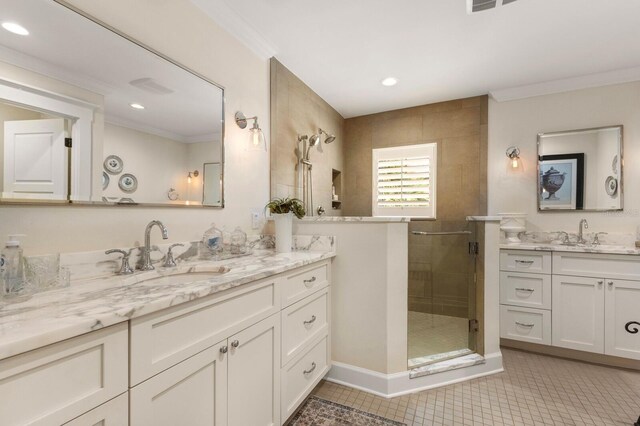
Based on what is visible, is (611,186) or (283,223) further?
(611,186)

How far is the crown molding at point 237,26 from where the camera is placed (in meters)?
1.74

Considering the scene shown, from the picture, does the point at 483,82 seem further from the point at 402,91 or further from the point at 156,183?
A: the point at 156,183

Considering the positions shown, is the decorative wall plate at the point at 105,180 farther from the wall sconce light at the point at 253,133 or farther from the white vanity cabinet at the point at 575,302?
the white vanity cabinet at the point at 575,302

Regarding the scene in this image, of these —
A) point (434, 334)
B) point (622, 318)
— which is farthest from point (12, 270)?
point (622, 318)

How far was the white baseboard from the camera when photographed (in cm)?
191

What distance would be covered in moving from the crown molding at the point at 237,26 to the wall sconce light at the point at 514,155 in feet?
8.34

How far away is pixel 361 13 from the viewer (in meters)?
1.89

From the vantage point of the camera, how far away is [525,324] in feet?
8.34

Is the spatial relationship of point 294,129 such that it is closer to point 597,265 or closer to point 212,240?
point 212,240

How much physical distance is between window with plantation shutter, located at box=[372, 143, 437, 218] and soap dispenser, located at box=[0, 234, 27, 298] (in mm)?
3224

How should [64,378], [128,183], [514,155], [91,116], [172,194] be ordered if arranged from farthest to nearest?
[514,155]
[172,194]
[128,183]
[91,116]
[64,378]

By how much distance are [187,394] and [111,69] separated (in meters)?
1.38

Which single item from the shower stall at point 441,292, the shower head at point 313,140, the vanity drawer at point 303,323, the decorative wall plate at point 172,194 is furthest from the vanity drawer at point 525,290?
the decorative wall plate at point 172,194

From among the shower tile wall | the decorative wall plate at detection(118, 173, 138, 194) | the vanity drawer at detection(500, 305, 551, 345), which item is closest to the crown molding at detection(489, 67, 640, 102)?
the shower tile wall
